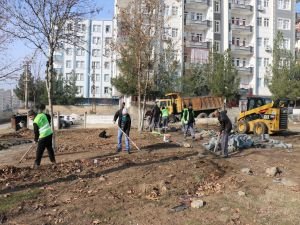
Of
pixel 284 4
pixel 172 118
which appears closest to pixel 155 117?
pixel 172 118

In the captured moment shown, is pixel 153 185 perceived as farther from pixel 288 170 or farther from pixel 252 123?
pixel 252 123

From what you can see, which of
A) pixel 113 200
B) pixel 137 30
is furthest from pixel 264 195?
pixel 137 30

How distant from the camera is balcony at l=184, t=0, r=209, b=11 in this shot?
69.4 meters

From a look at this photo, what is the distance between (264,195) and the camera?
8.94 meters

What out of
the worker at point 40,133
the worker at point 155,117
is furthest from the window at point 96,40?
the worker at point 40,133

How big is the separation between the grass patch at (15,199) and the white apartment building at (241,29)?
58.0 m

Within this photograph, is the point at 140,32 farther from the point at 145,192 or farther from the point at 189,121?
the point at 145,192

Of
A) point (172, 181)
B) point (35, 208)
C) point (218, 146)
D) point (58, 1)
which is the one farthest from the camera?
point (218, 146)

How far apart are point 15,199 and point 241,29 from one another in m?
67.0

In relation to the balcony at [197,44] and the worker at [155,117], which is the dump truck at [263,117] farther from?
the balcony at [197,44]

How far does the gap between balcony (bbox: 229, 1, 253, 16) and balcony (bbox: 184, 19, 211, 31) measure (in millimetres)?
5273

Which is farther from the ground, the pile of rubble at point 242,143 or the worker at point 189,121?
the worker at point 189,121

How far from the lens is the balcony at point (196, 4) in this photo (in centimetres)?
6938

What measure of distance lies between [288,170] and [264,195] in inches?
140
